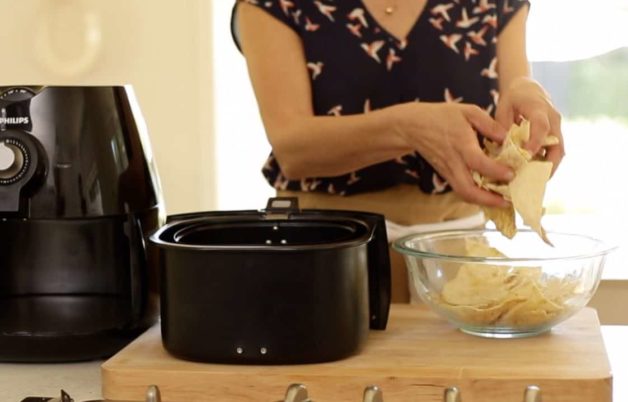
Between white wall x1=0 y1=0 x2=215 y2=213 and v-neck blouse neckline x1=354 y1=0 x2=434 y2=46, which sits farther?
white wall x1=0 y1=0 x2=215 y2=213

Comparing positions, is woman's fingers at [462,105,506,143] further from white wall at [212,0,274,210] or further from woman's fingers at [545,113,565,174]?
white wall at [212,0,274,210]

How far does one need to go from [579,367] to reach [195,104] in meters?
1.54

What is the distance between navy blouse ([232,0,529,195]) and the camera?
1.43m

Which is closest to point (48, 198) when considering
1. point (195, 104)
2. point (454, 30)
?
point (454, 30)

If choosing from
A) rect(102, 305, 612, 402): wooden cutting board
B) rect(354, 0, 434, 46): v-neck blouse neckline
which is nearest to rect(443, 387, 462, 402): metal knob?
rect(102, 305, 612, 402): wooden cutting board

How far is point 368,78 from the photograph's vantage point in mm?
1443

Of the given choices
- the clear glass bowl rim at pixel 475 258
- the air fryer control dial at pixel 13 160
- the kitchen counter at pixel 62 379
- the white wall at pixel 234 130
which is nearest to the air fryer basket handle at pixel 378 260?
the clear glass bowl rim at pixel 475 258

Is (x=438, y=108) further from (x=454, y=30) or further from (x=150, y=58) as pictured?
(x=150, y=58)

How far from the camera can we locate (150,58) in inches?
91.4

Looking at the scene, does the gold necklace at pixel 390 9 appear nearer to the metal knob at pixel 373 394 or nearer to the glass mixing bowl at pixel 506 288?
the glass mixing bowl at pixel 506 288

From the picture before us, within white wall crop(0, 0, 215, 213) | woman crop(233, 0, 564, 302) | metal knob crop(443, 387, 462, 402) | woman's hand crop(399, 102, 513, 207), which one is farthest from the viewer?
white wall crop(0, 0, 215, 213)

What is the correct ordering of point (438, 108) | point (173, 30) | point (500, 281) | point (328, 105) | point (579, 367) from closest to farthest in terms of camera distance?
point (579, 367), point (500, 281), point (438, 108), point (328, 105), point (173, 30)

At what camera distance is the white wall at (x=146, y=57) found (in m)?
2.31

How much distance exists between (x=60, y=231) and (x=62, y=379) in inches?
6.0
